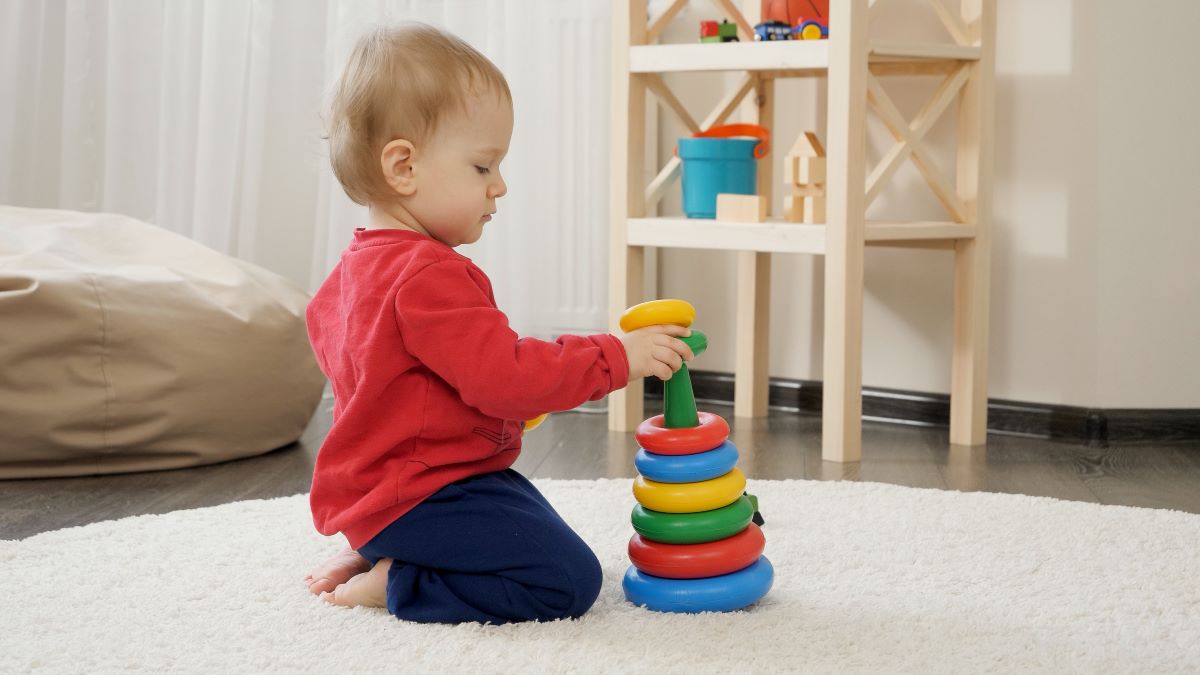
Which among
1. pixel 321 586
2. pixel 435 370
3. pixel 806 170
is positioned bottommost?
pixel 321 586

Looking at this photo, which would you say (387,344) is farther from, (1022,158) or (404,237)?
(1022,158)

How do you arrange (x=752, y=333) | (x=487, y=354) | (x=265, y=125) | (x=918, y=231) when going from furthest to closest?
(x=265, y=125), (x=752, y=333), (x=918, y=231), (x=487, y=354)

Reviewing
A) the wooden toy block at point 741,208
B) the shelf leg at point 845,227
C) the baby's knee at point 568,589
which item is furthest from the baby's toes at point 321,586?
the wooden toy block at point 741,208

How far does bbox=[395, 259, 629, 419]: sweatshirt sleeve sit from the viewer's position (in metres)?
1.11

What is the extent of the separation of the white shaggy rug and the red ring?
0.15 metres

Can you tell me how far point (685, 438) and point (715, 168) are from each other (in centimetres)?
105

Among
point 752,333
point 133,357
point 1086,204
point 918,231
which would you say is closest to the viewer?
point 133,357

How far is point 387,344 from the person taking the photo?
3.74 ft

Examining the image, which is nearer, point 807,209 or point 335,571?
point 335,571

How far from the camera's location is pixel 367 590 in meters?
1.19

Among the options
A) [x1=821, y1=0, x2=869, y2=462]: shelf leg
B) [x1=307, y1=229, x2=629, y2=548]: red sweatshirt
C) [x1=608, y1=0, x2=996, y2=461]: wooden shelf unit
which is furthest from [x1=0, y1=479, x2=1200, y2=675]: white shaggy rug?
[x1=608, y1=0, x2=996, y2=461]: wooden shelf unit

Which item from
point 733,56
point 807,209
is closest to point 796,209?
point 807,209

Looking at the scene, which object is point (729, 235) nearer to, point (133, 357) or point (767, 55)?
point (767, 55)

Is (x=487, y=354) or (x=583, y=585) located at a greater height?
(x=487, y=354)
